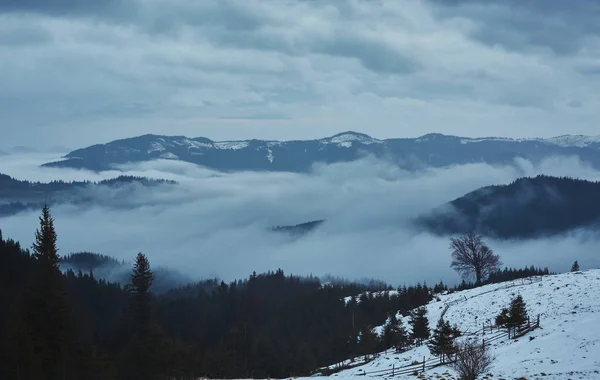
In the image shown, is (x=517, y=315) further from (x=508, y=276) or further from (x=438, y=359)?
(x=508, y=276)

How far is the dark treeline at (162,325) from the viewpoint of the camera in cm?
3300

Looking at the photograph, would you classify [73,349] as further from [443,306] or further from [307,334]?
[307,334]

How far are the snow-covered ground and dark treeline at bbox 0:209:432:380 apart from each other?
14.6 metres

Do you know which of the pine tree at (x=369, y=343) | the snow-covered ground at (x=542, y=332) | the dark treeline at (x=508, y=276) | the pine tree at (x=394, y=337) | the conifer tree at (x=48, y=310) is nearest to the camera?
the conifer tree at (x=48, y=310)

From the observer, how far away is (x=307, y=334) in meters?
120

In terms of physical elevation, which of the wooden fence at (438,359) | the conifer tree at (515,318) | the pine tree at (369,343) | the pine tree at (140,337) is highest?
the pine tree at (140,337)

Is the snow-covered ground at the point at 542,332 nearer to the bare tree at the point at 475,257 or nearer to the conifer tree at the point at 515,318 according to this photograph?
the conifer tree at the point at 515,318

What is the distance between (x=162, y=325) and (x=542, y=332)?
291 ft

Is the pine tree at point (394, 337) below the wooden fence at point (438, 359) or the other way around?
below

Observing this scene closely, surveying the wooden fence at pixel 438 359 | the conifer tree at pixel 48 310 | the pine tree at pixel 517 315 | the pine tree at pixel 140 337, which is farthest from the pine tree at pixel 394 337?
the conifer tree at pixel 48 310

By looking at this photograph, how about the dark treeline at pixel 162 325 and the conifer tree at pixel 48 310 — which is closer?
the conifer tree at pixel 48 310

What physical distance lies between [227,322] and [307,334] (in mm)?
23255

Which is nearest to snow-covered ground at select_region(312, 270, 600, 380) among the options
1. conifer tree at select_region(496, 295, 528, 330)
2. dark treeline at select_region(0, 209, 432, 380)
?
conifer tree at select_region(496, 295, 528, 330)

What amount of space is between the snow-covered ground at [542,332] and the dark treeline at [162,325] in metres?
14.6
